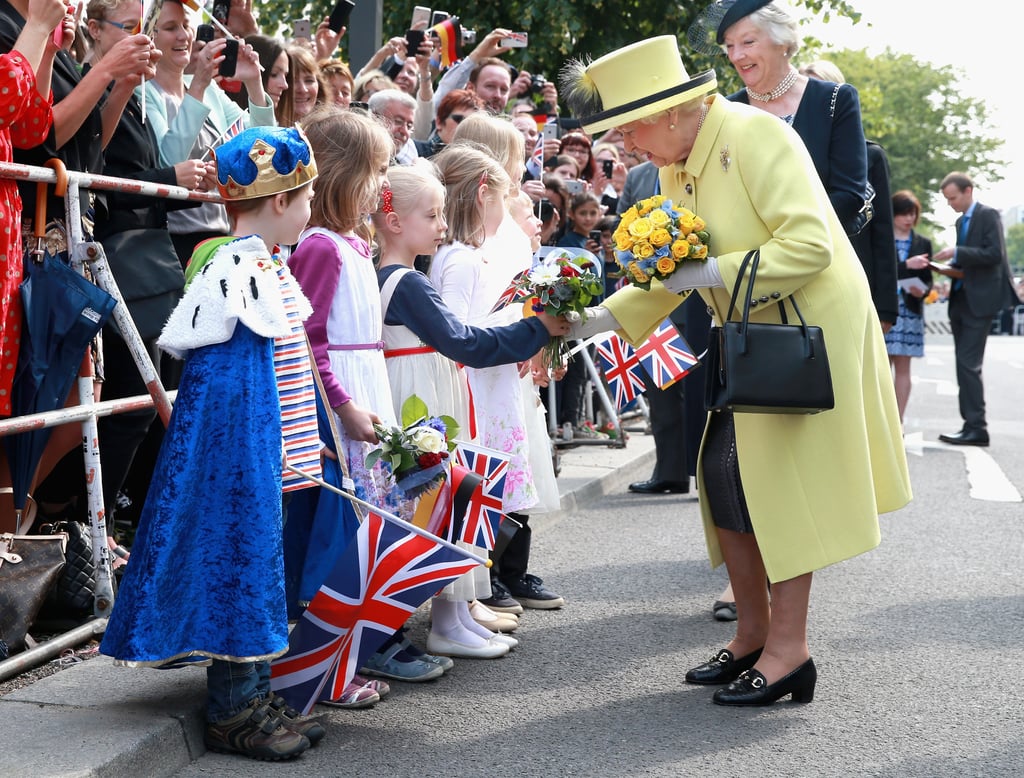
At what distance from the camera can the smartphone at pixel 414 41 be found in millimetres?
7785

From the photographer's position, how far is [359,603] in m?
3.63

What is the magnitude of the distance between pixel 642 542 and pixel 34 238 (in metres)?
3.55

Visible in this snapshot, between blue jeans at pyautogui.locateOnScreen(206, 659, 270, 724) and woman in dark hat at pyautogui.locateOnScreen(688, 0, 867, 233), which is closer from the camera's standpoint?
blue jeans at pyautogui.locateOnScreen(206, 659, 270, 724)

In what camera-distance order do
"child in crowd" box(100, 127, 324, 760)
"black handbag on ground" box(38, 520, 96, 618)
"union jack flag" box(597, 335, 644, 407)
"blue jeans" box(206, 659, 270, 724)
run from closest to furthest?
"child in crowd" box(100, 127, 324, 760) < "blue jeans" box(206, 659, 270, 724) < "black handbag on ground" box(38, 520, 96, 618) < "union jack flag" box(597, 335, 644, 407)

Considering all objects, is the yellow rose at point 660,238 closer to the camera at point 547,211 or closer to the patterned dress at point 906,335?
the camera at point 547,211

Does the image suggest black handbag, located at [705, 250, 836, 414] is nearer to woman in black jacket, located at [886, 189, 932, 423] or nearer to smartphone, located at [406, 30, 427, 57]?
smartphone, located at [406, 30, 427, 57]

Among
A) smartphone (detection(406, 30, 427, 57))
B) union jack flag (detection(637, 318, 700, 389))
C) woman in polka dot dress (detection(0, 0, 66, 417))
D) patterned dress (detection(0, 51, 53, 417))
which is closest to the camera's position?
woman in polka dot dress (detection(0, 0, 66, 417))

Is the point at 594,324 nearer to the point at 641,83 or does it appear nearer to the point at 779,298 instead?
the point at 779,298

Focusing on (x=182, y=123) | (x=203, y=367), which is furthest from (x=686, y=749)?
(x=182, y=123)

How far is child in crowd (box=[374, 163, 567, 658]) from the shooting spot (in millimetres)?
4289

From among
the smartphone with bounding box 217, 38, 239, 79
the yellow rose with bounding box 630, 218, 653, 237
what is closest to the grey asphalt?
the yellow rose with bounding box 630, 218, 653, 237

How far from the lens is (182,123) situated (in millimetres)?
5402

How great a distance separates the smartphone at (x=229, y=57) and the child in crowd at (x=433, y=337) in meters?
1.51

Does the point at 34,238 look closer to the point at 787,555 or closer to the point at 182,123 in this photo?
the point at 182,123
